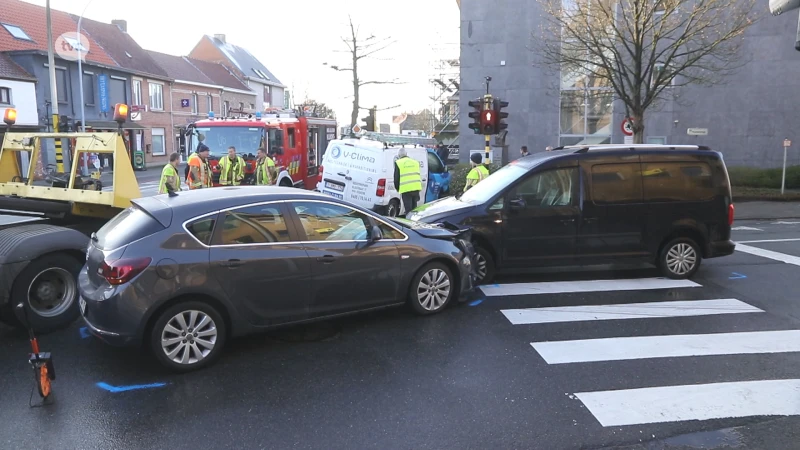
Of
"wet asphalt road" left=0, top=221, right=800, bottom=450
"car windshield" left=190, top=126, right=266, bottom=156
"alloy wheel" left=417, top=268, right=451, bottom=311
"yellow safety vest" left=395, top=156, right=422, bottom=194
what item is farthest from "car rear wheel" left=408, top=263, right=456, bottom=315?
"car windshield" left=190, top=126, right=266, bottom=156

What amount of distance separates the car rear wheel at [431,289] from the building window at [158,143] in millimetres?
43756

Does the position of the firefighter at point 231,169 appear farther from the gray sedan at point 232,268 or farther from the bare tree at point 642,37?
the bare tree at point 642,37

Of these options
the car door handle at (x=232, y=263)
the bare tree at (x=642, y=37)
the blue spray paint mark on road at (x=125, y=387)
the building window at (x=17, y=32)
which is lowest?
the blue spray paint mark on road at (x=125, y=387)

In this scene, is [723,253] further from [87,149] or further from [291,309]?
[87,149]

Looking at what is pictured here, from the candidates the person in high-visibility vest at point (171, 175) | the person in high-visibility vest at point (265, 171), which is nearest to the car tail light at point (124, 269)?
the person in high-visibility vest at point (171, 175)

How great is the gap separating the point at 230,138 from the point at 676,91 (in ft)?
58.6

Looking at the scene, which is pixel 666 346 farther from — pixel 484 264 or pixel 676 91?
pixel 676 91

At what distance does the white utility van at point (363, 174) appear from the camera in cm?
1365

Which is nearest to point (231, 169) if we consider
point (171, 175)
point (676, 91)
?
point (171, 175)

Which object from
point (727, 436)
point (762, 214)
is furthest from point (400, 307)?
point (762, 214)

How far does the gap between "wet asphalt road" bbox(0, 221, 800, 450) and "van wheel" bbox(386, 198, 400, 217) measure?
23.8 feet

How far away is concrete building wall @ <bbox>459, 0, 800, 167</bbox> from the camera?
23.8 m

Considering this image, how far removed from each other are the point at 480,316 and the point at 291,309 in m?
2.19

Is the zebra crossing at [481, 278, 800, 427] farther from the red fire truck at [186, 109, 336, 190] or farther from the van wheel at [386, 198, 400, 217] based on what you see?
the red fire truck at [186, 109, 336, 190]
